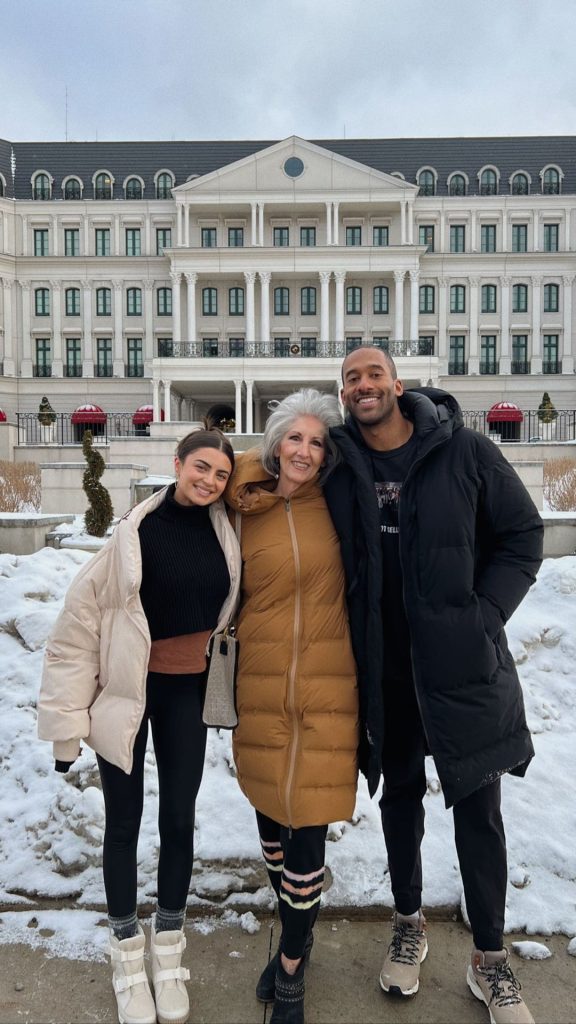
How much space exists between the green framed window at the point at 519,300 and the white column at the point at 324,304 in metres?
13.4

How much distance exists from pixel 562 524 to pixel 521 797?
5.82m

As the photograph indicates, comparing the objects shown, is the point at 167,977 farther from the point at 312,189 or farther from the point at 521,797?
the point at 312,189

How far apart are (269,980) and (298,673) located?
4.21ft

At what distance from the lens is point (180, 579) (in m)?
2.80

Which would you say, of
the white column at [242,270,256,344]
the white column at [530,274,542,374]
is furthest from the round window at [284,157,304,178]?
the white column at [530,274,542,374]

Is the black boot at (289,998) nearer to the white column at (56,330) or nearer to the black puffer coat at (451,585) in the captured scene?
the black puffer coat at (451,585)

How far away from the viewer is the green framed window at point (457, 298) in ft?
156

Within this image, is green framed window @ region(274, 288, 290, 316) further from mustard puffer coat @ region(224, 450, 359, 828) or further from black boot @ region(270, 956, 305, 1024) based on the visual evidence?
black boot @ region(270, 956, 305, 1024)

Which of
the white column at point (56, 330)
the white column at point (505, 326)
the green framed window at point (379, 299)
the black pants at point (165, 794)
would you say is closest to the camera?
the black pants at point (165, 794)

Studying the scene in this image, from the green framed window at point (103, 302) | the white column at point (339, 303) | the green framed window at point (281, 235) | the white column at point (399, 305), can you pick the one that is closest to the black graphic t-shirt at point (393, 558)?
the white column at point (339, 303)

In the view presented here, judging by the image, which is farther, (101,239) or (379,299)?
(101,239)

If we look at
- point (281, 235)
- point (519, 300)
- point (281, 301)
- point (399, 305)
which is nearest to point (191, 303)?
point (281, 301)

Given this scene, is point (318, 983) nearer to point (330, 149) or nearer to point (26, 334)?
point (26, 334)

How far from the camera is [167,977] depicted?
2742 mm
